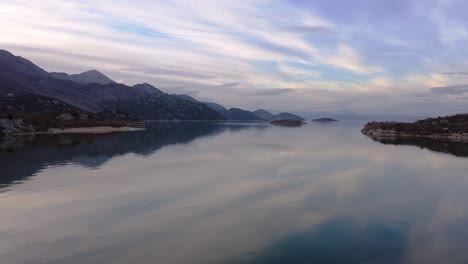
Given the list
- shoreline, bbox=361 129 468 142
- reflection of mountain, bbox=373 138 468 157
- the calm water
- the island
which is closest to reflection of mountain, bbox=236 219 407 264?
the calm water

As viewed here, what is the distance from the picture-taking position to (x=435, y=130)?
175m

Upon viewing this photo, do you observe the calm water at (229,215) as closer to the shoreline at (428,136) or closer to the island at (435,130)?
the shoreline at (428,136)

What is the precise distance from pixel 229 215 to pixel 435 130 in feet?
556

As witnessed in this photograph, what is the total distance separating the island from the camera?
161 m

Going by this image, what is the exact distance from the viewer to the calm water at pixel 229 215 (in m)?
24.8

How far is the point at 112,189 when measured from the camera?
4569cm

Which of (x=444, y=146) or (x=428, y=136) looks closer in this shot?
(x=444, y=146)

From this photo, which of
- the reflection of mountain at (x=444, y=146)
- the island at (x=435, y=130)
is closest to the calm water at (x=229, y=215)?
the reflection of mountain at (x=444, y=146)


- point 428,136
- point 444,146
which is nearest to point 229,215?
point 444,146

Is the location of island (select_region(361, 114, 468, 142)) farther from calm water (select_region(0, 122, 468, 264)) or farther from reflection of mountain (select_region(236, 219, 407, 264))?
reflection of mountain (select_region(236, 219, 407, 264))

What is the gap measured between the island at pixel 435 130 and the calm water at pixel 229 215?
110394 mm

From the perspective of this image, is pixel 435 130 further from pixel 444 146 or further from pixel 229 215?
pixel 229 215

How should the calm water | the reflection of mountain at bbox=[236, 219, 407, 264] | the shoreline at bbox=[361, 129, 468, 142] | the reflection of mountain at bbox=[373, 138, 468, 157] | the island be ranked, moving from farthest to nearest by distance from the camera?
1. the island
2. the shoreline at bbox=[361, 129, 468, 142]
3. the reflection of mountain at bbox=[373, 138, 468, 157]
4. the calm water
5. the reflection of mountain at bbox=[236, 219, 407, 264]

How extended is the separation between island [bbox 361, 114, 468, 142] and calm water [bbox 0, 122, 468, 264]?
110394 mm
